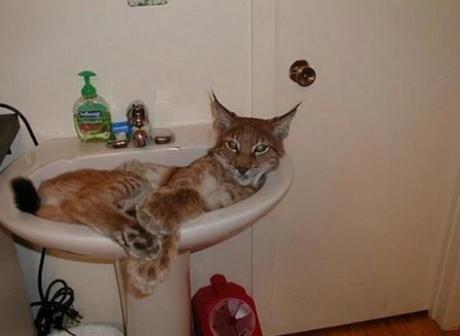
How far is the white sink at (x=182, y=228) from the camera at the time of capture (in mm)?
787

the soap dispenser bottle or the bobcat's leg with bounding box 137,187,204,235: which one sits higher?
the soap dispenser bottle

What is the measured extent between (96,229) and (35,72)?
1.62 ft

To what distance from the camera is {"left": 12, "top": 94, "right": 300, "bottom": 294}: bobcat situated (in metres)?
0.79

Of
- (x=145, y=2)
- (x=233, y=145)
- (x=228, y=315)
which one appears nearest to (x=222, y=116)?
(x=233, y=145)

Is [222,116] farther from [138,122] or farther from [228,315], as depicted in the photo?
[228,315]

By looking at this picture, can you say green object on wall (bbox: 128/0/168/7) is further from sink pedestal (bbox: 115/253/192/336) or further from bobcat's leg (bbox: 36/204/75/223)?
sink pedestal (bbox: 115/253/192/336)

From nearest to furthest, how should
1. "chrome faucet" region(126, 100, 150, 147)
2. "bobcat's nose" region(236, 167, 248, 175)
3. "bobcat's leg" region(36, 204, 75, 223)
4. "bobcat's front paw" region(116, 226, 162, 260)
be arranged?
1. "bobcat's front paw" region(116, 226, 162, 260)
2. "bobcat's leg" region(36, 204, 75, 223)
3. "bobcat's nose" region(236, 167, 248, 175)
4. "chrome faucet" region(126, 100, 150, 147)

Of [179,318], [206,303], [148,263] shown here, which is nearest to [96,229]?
[148,263]

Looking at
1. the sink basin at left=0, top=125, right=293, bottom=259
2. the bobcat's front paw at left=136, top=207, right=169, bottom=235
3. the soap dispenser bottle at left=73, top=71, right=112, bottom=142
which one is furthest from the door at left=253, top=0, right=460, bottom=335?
the bobcat's front paw at left=136, top=207, right=169, bottom=235

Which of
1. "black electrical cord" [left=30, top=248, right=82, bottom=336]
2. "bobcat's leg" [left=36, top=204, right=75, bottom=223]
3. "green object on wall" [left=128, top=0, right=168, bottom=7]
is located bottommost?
"black electrical cord" [left=30, top=248, right=82, bottom=336]

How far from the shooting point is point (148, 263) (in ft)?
2.61

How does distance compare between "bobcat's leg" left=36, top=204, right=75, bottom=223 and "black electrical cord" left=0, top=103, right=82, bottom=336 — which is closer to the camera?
"bobcat's leg" left=36, top=204, right=75, bottom=223

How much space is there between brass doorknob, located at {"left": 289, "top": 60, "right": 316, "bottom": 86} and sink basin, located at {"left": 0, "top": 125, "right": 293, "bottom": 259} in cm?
25

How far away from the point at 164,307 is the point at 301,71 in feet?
2.30
